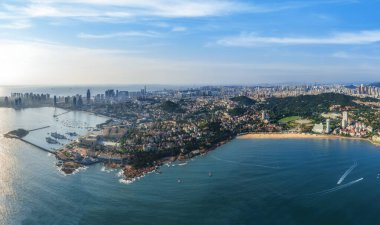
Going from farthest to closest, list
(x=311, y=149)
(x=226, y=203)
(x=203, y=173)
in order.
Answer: (x=311, y=149) < (x=203, y=173) < (x=226, y=203)

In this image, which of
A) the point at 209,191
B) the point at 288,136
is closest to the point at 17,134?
the point at 209,191

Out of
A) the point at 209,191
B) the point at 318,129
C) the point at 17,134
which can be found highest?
the point at 318,129

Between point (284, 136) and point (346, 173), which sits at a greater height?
point (284, 136)

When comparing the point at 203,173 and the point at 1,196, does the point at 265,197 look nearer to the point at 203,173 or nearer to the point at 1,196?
the point at 203,173

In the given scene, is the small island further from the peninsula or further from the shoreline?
the shoreline

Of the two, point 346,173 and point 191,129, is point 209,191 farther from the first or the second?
point 191,129

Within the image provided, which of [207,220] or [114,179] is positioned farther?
[114,179]

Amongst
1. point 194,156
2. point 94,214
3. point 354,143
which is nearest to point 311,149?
point 354,143

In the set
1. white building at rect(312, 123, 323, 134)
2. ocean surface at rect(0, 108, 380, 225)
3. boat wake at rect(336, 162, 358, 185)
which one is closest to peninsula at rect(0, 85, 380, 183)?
white building at rect(312, 123, 323, 134)
